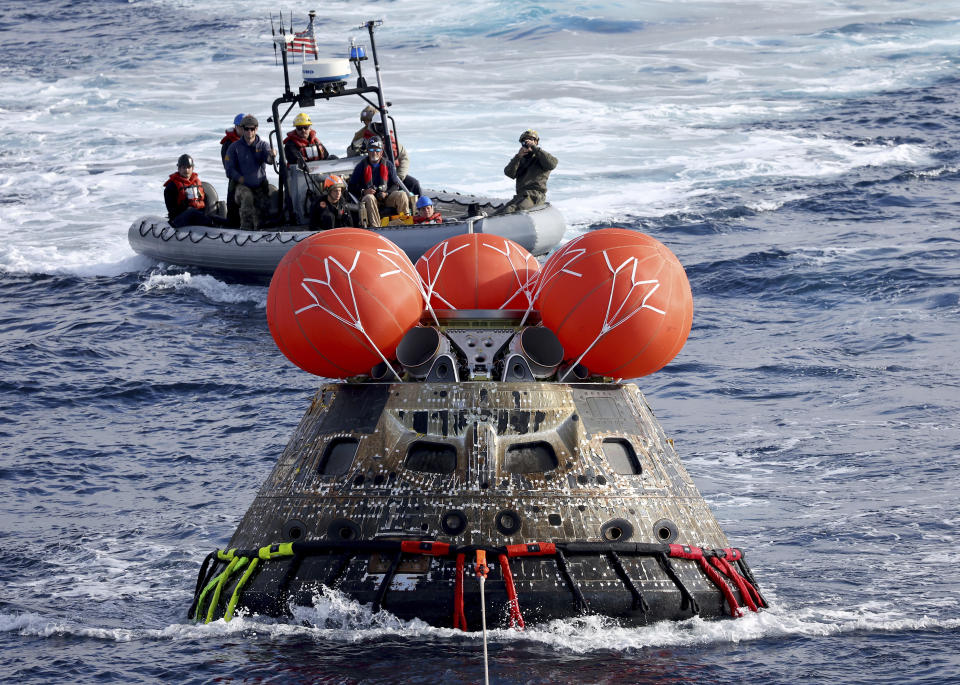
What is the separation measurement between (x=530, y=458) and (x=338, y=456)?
1.20 meters

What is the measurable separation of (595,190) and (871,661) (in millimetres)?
16665

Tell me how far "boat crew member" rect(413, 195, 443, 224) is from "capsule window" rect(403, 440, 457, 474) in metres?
7.97

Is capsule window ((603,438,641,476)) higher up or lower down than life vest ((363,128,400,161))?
lower down

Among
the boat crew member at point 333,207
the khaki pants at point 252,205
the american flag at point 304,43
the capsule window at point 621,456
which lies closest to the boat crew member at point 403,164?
the boat crew member at point 333,207

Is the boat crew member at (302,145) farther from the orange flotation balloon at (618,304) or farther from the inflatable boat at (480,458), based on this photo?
the orange flotation balloon at (618,304)

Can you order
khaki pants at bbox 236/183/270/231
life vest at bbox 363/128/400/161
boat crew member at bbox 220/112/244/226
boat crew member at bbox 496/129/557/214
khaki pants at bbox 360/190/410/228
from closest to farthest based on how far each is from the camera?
boat crew member at bbox 496/129/557/214 → khaki pants at bbox 360/190/410/228 → boat crew member at bbox 220/112/244/226 → khaki pants at bbox 236/183/270/231 → life vest at bbox 363/128/400/161

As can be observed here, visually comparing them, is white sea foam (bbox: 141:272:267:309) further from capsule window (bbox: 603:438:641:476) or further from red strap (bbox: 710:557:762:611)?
red strap (bbox: 710:557:762:611)

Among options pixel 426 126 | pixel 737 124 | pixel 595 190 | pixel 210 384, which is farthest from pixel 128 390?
pixel 737 124

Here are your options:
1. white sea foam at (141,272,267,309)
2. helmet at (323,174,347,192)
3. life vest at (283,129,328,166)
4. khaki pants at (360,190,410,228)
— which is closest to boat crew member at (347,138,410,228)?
khaki pants at (360,190,410,228)

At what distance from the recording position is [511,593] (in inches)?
283

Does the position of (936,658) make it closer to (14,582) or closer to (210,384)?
(14,582)

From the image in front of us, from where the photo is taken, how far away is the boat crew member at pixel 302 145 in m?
17.9

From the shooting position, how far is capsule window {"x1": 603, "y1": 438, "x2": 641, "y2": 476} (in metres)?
7.98

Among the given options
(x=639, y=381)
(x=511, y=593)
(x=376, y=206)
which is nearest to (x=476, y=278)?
(x=511, y=593)
